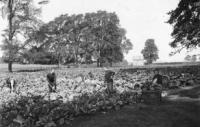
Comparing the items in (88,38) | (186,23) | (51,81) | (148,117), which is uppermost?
(88,38)

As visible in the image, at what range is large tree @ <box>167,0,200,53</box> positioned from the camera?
21.7 meters

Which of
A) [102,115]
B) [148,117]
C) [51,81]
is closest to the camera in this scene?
[148,117]

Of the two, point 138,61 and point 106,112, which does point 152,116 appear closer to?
point 106,112

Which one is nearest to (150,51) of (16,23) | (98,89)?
(16,23)

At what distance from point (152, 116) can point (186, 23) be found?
1361cm

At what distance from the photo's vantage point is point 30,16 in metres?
36.1

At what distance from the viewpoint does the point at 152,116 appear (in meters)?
11.5

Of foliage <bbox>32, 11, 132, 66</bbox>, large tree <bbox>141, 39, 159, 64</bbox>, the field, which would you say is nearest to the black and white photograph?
the field

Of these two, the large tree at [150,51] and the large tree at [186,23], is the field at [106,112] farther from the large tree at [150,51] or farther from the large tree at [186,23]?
the large tree at [150,51]

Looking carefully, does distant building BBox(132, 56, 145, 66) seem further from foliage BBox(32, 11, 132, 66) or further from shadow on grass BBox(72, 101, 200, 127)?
shadow on grass BBox(72, 101, 200, 127)

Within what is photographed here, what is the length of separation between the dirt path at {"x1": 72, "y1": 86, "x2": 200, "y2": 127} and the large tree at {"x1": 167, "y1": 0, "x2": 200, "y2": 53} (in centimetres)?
982

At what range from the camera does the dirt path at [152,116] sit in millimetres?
10570

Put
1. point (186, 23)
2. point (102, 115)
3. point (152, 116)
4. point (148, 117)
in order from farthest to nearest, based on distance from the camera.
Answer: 1. point (186, 23)
2. point (102, 115)
3. point (152, 116)
4. point (148, 117)

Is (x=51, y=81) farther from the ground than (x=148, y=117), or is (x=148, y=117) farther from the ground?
(x=51, y=81)
